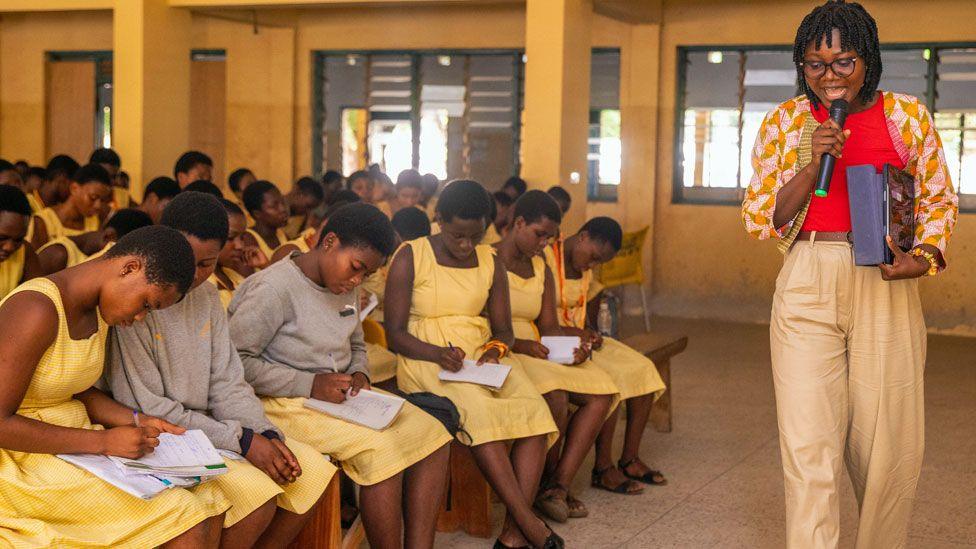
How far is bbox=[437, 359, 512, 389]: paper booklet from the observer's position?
4.47 metres

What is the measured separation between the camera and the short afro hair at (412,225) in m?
6.04

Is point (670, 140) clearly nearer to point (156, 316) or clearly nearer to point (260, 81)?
point (260, 81)

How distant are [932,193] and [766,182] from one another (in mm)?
473

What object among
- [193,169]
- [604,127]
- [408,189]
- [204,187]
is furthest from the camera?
[604,127]

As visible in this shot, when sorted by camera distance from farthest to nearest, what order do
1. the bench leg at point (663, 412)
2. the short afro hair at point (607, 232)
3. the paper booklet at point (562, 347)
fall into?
the bench leg at point (663, 412) → the short afro hair at point (607, 232) → the paper booklet at point (562, 347)

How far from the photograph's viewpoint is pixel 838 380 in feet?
11.0

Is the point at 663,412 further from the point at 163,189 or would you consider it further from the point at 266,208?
the point at 163,189

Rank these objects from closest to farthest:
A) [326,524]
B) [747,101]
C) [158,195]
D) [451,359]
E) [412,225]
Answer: [326,524] → [451,359] → [412,225] → [158,195] → [747,101]

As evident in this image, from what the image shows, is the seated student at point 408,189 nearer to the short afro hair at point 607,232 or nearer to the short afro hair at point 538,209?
the short afro hair at point 607,232

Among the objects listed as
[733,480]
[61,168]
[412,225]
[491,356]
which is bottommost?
[733,480]

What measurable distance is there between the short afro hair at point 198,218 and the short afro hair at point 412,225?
8.63ft

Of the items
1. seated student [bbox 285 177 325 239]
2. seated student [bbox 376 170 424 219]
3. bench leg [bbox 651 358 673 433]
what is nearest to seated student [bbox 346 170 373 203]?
seated student [bbox 376 170 424 219]

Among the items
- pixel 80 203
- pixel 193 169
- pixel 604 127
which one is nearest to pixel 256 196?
pixel 80 203

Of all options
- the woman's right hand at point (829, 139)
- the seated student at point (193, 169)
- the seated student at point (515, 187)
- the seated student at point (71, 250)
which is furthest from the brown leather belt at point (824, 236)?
the seated student at point (515, 187)
